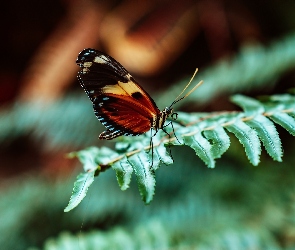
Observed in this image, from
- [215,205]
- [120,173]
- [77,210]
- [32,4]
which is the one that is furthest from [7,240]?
[32,4]

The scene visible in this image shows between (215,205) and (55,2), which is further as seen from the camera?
(55,2)

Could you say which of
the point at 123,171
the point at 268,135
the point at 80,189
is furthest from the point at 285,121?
the point at 80,189

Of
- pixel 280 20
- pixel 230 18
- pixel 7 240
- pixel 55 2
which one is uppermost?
pixel 55 2

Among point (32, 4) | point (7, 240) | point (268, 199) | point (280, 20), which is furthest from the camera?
point (32, 4)

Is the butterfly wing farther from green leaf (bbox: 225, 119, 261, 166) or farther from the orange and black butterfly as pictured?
green leaf (bbox: 225, 119, 261, 166)

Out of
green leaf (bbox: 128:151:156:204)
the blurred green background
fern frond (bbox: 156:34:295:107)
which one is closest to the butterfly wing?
green leaf (bbox: 128:151:156:204)

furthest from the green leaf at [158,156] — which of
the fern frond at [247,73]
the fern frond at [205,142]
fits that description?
the fern frond at [247,73]

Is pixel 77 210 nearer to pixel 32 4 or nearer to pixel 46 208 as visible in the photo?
pixel 46 208
